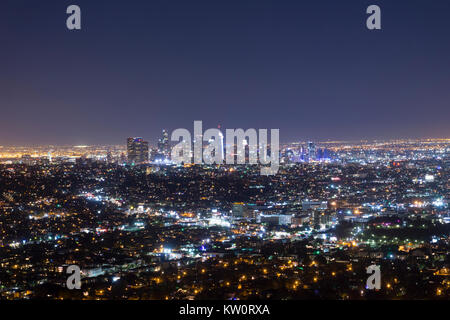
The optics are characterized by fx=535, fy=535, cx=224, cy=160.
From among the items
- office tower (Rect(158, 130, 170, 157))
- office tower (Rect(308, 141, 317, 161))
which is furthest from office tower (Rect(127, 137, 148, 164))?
office tower (Rect(308, 141, 317, 161))

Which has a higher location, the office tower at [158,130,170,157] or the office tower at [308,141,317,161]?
the office tower at [158,130,170,157]

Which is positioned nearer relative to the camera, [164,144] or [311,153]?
[311,153]

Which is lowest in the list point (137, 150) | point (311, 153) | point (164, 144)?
point (311, 153)

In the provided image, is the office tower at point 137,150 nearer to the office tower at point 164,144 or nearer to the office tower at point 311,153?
the office tower at point 164,144

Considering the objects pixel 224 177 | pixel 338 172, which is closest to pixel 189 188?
pixel 224 177

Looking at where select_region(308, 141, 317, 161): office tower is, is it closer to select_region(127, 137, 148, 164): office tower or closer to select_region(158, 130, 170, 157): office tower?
select_region(158, 130, 170, 157): office tower

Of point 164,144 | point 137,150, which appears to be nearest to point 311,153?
point 164,144

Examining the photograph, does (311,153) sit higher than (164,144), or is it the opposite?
(164,144)

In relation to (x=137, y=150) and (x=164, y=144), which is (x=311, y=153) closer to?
(x=164, y=144)

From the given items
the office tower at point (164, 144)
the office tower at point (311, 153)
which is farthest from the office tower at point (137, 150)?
the office tower at point (311, 153)
